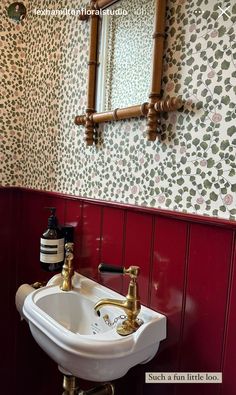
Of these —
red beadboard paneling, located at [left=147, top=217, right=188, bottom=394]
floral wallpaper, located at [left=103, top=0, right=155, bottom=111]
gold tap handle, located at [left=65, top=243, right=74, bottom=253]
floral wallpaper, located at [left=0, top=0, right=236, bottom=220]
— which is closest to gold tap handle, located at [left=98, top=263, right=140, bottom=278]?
red beadboard paneling, located at [left=147, top=217, right=188, bottom=394]

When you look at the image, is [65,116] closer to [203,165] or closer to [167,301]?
[203,165]

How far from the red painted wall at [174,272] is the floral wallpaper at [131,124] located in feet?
0.17

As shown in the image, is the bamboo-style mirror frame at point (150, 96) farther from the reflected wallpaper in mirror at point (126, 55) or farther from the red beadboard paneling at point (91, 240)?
the red beadboard paneling at point (91, 240)

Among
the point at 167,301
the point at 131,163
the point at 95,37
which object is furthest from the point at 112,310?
the point at 95,37

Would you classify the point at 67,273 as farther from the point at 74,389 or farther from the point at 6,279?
the point at 6,279

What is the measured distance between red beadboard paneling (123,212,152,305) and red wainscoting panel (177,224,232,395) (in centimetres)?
15

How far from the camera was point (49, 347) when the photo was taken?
2.87ft

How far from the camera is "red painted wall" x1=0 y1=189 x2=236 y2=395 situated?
77 centimetres

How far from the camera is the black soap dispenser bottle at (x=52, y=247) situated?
1.21 metres

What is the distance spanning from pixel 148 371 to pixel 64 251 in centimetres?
54

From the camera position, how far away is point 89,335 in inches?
34.3

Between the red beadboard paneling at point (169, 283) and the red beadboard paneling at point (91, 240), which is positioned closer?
the red beadboard paneling at point (169, 283)

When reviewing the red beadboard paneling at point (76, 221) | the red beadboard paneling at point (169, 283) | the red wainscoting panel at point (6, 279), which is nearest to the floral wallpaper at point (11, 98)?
the red wainscoting panel at point (6, 279)

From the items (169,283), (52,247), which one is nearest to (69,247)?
(52,247)
